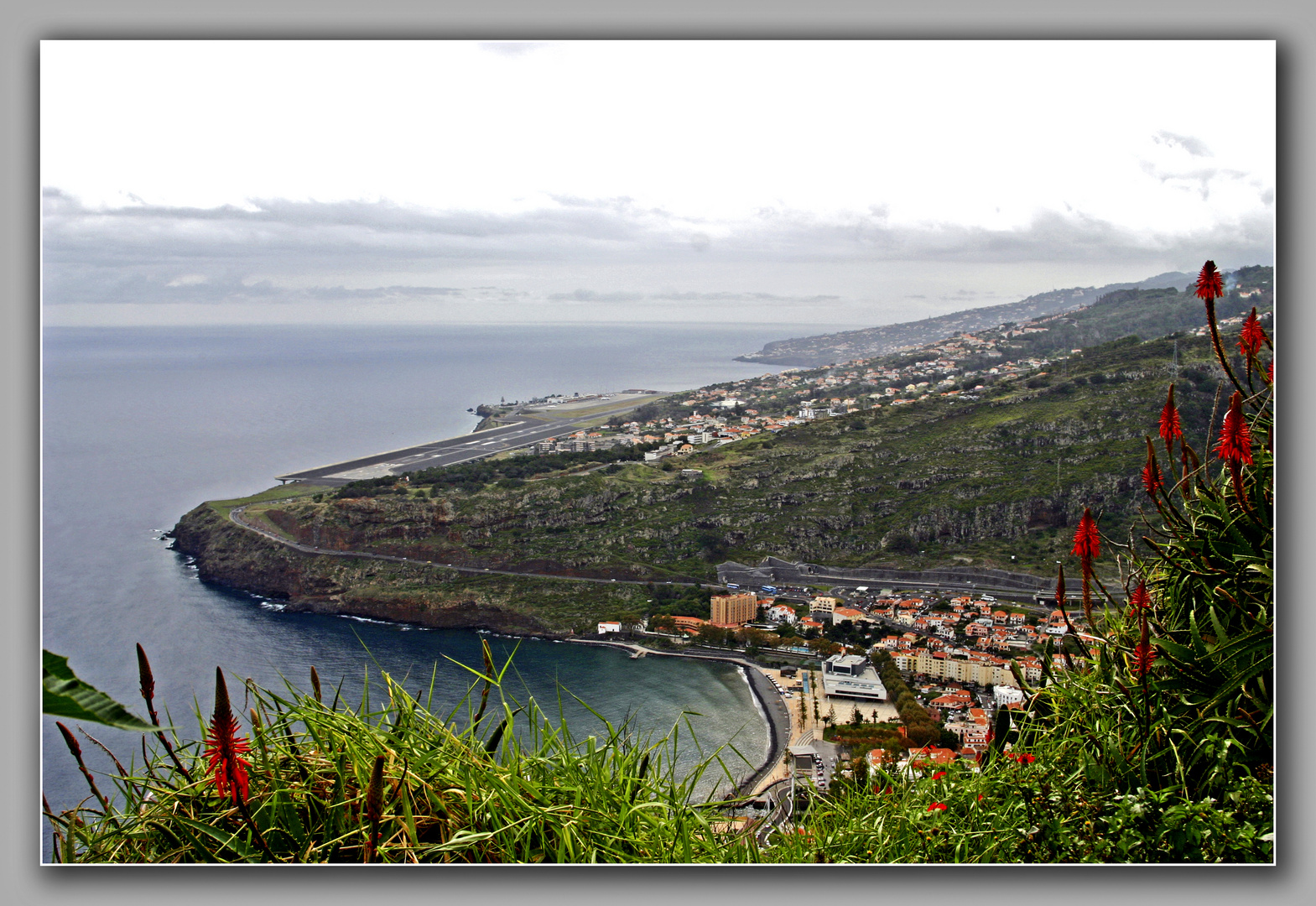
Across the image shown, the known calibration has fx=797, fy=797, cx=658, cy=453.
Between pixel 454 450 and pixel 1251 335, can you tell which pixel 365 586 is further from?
pixel 1251 335

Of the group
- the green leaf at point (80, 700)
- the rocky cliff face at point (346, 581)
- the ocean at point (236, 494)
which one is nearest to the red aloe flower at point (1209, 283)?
the ocean at point (236, 494)

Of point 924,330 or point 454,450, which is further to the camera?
point 454,450

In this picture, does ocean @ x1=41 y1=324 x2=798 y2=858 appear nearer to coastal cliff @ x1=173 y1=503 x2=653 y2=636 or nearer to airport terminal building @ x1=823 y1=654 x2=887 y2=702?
coastal cliff @ x1=173 y1=503 x2=653 y2=636

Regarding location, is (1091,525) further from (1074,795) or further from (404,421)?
(404,421)

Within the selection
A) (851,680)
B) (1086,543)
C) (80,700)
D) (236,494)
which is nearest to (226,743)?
(80,700)
